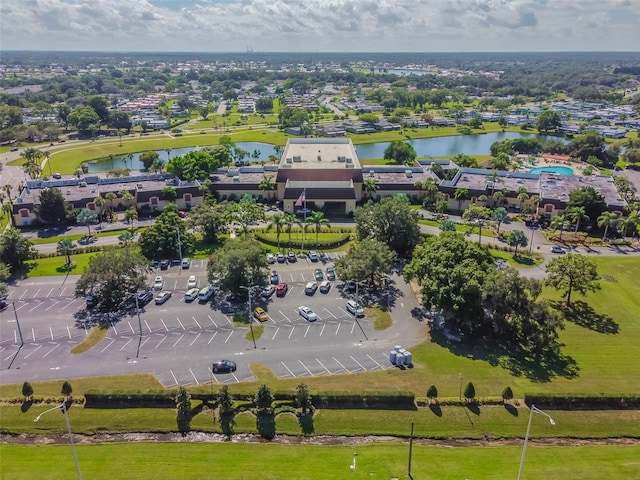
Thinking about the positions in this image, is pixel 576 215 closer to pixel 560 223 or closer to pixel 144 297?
pixel 560 223

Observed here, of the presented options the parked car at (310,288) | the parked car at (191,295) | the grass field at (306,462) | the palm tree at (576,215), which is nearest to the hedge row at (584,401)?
the grass field at (306,462)

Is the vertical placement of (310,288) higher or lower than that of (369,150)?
lower

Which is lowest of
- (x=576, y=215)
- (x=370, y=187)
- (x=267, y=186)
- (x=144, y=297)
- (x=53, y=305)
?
(x=53, y=305)

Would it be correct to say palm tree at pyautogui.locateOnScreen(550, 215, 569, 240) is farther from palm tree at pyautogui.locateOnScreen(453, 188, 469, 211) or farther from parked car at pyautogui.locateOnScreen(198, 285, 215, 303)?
parked car at pyautogui.locateOnScreen(198, 285, 215, 303)

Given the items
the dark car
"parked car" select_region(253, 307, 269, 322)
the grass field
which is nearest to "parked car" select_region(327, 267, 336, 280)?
"parked car" select_region(253, 307, 269, 322)

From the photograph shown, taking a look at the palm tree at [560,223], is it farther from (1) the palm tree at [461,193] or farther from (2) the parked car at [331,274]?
(2) the parked car at [331,274]

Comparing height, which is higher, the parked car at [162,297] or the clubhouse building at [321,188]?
the clubhouse building at [321,188]

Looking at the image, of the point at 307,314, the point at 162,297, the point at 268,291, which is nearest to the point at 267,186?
the point at 268,291
